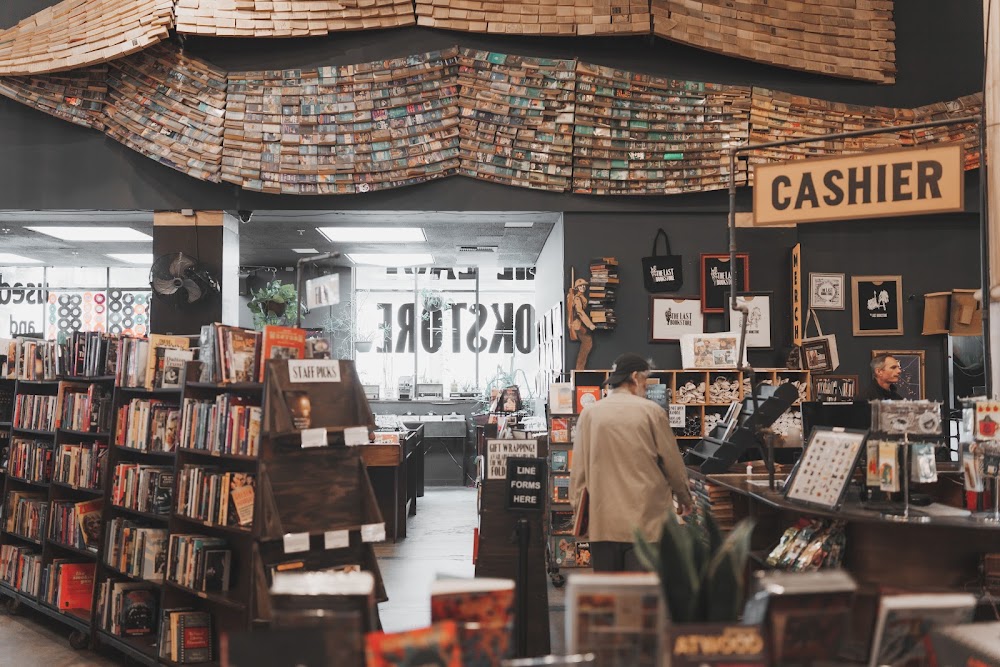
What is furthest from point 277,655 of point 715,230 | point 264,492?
point 715,230

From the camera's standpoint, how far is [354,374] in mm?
4523

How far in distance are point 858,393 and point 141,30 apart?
709 centimetres

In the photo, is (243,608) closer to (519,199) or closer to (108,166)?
(519,199)

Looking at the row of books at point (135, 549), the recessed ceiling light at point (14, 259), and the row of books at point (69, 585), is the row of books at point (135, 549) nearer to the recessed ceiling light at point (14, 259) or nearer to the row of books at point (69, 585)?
the row of books at point (69, 585)

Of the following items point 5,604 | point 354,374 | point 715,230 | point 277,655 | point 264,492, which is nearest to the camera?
point 277,655

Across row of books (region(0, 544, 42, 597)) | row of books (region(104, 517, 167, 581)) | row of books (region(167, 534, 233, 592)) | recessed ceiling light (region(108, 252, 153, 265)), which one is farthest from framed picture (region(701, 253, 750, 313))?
recessed ceiling light (region(108, 252, 153, 265))

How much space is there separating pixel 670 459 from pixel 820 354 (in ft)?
13.2

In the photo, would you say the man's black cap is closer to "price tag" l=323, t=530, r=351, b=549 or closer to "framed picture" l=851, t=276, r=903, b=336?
"price tag" l=323, t=530, r=351, b=549

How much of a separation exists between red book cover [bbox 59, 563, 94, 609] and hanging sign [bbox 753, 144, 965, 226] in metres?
5.06

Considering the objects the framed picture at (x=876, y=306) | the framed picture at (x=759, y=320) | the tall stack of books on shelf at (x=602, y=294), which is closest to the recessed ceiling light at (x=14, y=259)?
the tall stack of books on shelf at (x=602, y=294)

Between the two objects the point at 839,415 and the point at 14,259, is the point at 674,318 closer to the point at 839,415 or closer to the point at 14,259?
the point at 839,415

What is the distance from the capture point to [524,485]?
4508mm

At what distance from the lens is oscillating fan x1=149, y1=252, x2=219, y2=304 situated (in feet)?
26.2

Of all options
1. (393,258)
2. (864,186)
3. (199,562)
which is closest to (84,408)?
(199,562)
